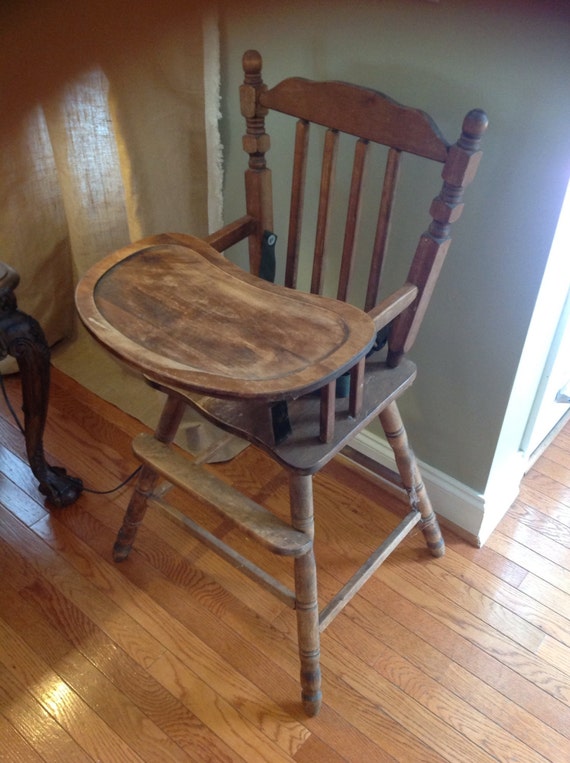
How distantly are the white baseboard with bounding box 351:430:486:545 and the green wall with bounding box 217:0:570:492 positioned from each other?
0.07ft

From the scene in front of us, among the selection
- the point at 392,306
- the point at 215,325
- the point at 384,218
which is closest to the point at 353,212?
the point at 384,218

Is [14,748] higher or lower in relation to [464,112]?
lower

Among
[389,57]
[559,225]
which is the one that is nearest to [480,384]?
[559,225]

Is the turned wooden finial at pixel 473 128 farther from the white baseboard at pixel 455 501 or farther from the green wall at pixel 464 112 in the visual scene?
the white baseboard at pixel 455 501

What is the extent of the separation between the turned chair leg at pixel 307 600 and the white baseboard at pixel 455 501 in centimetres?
42

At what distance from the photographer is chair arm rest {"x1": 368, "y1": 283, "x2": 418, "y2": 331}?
94 cm

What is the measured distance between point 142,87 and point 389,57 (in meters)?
0.57

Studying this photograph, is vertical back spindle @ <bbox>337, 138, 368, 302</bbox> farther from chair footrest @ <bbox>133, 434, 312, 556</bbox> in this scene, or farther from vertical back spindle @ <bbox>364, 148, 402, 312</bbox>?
chair footrest @ <bbox>133, 434, 312, 556</bbox>

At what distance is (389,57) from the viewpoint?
42.0 inches

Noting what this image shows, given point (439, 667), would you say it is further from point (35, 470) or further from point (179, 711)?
point (35, 470)

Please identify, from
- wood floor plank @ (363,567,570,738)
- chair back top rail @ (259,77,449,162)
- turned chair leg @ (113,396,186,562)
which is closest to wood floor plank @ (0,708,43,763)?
turned chair leg @ (113,396,186,562)

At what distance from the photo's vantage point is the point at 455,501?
55.4 inches

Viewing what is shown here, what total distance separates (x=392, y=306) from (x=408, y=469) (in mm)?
376

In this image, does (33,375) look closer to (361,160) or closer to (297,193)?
(297,193)
